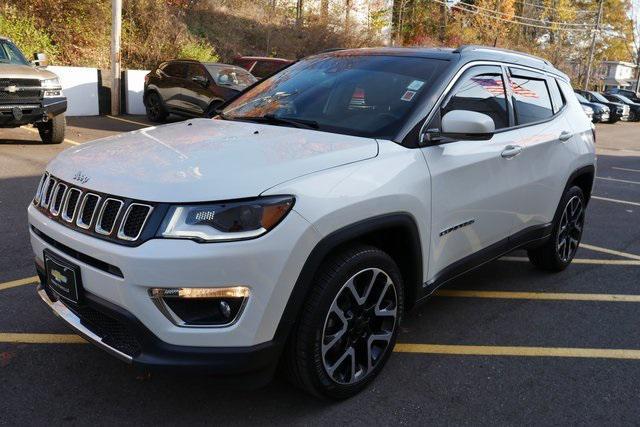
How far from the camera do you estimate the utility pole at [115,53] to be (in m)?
14.6

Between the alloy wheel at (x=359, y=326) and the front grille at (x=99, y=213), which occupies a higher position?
the front grille at (x=99, y=213)

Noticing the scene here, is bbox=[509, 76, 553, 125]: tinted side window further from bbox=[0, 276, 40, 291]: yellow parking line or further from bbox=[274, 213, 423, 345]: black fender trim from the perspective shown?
bbox=[0, 276, 40, 291]: yellow parking line

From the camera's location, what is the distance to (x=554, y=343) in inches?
148

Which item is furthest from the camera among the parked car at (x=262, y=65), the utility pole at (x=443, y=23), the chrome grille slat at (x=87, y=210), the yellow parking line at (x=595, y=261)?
the utility pole at (x=443, y=23)

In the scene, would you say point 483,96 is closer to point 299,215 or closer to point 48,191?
point 299,215

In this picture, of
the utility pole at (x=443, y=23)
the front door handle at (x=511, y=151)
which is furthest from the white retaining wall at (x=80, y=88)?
the utility pole at (x=443, y=23)

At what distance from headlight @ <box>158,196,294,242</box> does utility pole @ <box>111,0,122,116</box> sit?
13852mm

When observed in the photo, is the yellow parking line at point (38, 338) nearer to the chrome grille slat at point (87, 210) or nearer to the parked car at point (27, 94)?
the chrome grille slat at point (87, 210)

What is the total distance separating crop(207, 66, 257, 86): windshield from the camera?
13.1m

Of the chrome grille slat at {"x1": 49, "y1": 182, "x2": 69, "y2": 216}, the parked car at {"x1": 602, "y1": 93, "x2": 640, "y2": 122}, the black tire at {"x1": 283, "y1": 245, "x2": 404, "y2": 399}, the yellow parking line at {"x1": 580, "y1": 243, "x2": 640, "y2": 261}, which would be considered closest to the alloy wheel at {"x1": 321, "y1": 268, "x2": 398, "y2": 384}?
the black tire at {"x1": 283, "y1": 245, "x2": 404, "y2": 399}

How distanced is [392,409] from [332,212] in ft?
3.59

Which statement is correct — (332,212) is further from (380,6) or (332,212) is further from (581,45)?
(581,45)

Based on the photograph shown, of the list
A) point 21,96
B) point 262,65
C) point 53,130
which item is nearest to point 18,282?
point 21,96

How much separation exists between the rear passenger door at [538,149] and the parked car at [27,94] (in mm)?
8003
